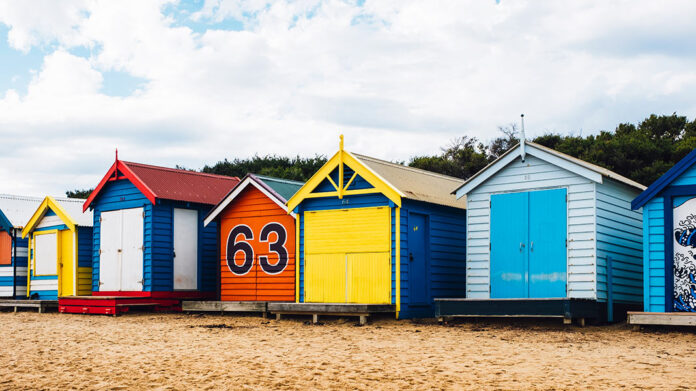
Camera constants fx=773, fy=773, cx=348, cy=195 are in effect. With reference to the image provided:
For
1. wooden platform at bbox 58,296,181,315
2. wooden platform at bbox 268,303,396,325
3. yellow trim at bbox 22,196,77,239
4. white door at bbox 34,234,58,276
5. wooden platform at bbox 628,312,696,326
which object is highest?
yellow trim at bbox 22,196,77,239

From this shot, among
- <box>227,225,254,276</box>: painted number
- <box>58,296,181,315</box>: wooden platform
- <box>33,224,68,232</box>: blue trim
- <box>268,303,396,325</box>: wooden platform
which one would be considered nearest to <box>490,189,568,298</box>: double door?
<box>268,303,396,325</box>: wooden platform

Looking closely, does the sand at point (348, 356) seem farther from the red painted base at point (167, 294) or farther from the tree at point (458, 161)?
the tree at point (458, 161)

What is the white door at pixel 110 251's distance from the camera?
20.0 m

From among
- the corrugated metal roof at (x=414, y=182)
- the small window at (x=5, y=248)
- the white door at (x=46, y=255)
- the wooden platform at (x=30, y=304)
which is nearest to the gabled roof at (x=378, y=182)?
the corrugated metal roof at (x=414, y=182)

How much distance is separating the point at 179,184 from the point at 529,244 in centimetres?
979

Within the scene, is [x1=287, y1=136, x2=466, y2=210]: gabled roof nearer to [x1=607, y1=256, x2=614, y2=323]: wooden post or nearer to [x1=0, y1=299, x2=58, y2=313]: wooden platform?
[x1=607, y1=256, x2=614, y2=323]: wooden post

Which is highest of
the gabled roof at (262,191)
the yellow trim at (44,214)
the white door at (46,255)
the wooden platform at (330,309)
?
the gabled roof at (262,191)

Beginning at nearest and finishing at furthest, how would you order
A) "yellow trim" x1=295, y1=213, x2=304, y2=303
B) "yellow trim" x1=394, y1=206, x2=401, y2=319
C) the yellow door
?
"yellow trim" x1=394, y1=206, x2=401, y2=319 < "yellow trim" x1=295, y1=213, x2=304, y2=303 < the yellow door

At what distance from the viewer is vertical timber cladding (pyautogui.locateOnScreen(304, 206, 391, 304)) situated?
16.1m

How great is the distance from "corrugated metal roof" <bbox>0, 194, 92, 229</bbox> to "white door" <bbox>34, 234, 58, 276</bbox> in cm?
100

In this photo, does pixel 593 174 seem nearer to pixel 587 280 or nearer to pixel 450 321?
pixel 587 280

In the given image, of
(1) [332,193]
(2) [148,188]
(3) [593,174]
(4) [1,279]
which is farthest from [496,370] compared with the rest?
(4) [1,279]

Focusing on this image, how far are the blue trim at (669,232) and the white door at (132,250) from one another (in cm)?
1224

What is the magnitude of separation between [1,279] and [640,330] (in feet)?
65.5
